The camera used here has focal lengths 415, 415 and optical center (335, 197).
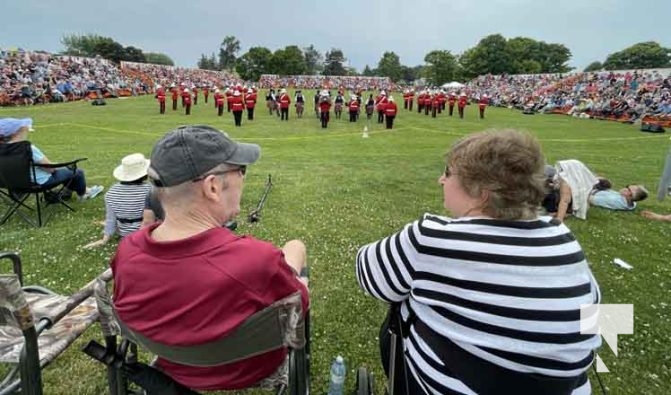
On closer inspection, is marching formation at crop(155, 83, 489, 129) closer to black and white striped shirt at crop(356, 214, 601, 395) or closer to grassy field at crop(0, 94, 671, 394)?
grassy field at crop(0, 94, 671, 394)

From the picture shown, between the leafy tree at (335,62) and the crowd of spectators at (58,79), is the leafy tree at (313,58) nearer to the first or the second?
the leafy tree at (335,62)

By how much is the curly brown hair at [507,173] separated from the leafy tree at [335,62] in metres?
119

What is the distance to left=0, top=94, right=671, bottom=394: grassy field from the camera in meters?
3.05

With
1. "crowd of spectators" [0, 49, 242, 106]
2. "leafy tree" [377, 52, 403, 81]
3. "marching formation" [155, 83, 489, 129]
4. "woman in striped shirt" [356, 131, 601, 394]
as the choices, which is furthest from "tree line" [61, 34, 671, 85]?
"woman in striped shirt" [356, 131, 601, 394]

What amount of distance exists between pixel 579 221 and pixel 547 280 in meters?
5.69

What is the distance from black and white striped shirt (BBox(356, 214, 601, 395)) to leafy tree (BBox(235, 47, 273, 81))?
84323mm

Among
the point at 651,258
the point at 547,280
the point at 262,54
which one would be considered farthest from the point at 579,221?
the point at 262,54

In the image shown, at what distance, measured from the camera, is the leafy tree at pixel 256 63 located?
81625 mm

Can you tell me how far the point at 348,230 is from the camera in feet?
18.2

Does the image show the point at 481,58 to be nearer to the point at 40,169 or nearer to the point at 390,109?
the point at 390,109

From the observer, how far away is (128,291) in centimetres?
145

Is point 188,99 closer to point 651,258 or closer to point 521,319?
point 651,258

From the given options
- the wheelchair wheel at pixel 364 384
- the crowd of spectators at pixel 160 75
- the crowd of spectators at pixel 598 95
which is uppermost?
the crowd of spectators at pixel 160 75

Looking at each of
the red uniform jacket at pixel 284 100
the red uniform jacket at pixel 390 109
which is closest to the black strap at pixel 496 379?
the red uniform jacket at pixel 390 109
